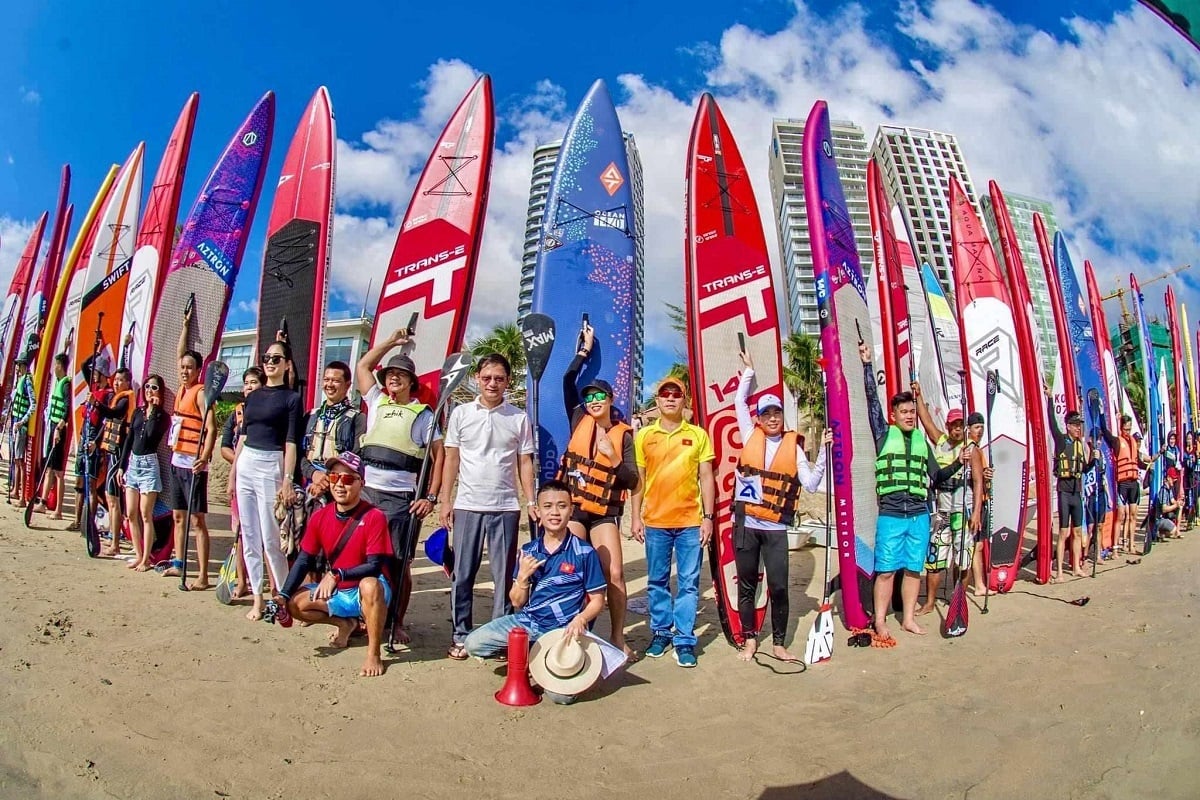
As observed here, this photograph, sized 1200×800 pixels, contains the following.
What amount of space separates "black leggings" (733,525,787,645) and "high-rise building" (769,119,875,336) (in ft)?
148


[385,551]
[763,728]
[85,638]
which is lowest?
[763,728]

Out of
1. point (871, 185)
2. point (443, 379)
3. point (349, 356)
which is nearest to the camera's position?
point (443, 379)

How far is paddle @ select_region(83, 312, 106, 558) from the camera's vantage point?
189 inches

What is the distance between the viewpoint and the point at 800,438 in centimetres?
386

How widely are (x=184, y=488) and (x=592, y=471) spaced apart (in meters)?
2.81

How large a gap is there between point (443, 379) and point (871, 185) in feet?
13.8

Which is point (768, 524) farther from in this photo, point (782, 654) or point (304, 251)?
point (304, 251)

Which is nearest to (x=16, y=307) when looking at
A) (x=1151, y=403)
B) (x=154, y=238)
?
(x=154, y=238)

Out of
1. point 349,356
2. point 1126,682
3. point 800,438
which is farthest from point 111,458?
point 349,356

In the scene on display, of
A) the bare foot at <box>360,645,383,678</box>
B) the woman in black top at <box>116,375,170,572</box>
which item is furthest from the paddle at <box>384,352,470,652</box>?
the woman in black top at <box>116,375,170,572</box>

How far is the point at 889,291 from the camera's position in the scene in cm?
573

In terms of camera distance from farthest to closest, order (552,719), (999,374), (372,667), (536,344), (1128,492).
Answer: (1128,492) → (999,374) → (536,344) → (372,667) → (552,719)

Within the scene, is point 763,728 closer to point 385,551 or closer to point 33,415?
point 385,551

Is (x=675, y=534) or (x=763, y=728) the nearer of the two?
(x=763, y=728)
